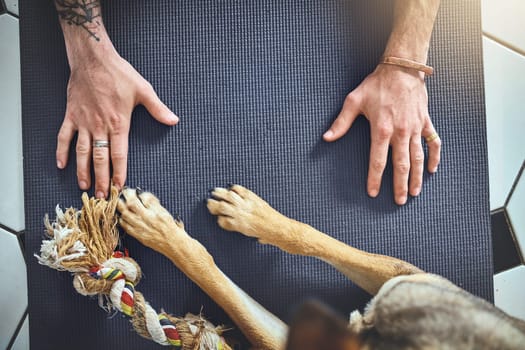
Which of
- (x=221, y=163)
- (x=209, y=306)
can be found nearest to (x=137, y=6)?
(x=221, y=163)

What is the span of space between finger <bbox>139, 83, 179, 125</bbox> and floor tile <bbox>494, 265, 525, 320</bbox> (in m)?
1.08

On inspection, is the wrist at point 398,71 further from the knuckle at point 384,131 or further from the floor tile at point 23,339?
the floor tile at point 23,339

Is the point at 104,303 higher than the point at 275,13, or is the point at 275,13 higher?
the point at 275,13

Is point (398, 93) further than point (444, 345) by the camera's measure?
Yes

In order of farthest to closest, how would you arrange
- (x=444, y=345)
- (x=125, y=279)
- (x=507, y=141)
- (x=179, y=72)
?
(x=507, y=141) → (x=179, y=72) → (x=125, y=279) → (x=444, y=345)

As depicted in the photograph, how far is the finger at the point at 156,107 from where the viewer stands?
4.43 ft

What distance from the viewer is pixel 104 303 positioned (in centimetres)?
137

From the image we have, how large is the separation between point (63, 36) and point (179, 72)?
0.34 m

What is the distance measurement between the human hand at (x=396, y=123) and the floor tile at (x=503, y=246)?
1.02 ft

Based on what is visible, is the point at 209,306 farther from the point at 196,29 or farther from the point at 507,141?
the point at 507,141

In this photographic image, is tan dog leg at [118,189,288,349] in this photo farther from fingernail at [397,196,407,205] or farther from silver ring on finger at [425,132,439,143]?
silver ring on finger at [425,132,439,143]

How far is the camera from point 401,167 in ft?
4.49

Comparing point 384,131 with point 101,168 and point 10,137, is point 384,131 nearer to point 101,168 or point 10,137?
point 101,168

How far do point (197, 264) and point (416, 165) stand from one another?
2.15ft
